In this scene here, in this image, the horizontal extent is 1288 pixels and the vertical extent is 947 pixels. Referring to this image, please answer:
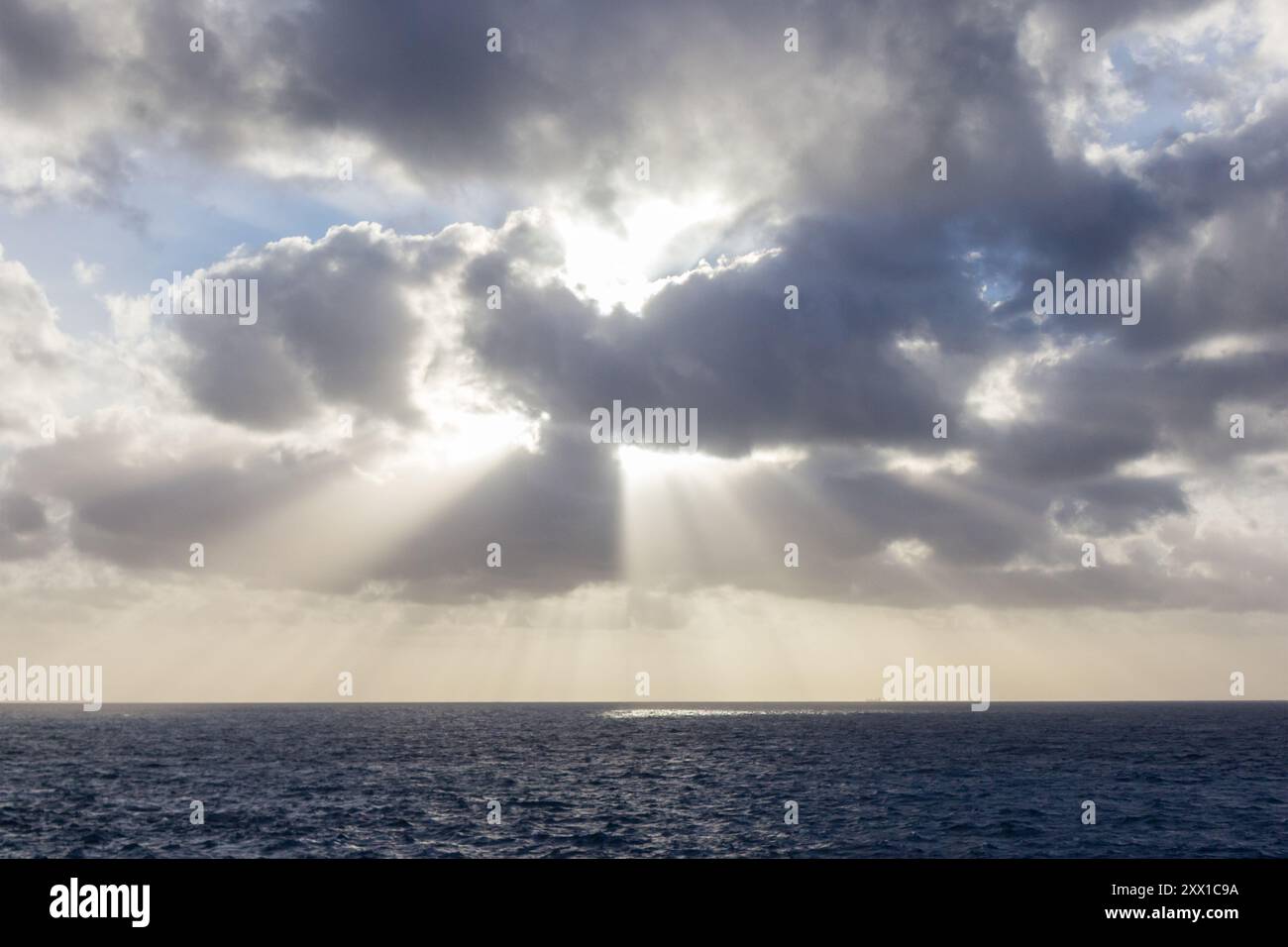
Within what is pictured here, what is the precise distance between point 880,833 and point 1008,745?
79296 mm

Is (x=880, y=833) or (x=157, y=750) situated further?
(x=157, y=750)

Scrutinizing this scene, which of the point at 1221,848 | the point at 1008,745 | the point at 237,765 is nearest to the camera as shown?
the point at 1221,848

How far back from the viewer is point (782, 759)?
94812mm

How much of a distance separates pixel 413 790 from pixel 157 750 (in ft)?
195

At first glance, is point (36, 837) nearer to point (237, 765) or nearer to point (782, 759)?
point (237, 765)

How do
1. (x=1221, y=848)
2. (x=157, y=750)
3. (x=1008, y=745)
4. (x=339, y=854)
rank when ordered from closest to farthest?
(x=339, y=854) < (x=1221, y=848) < (x=157, y=750) < (x=1008, y=745)

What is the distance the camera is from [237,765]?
274ft
